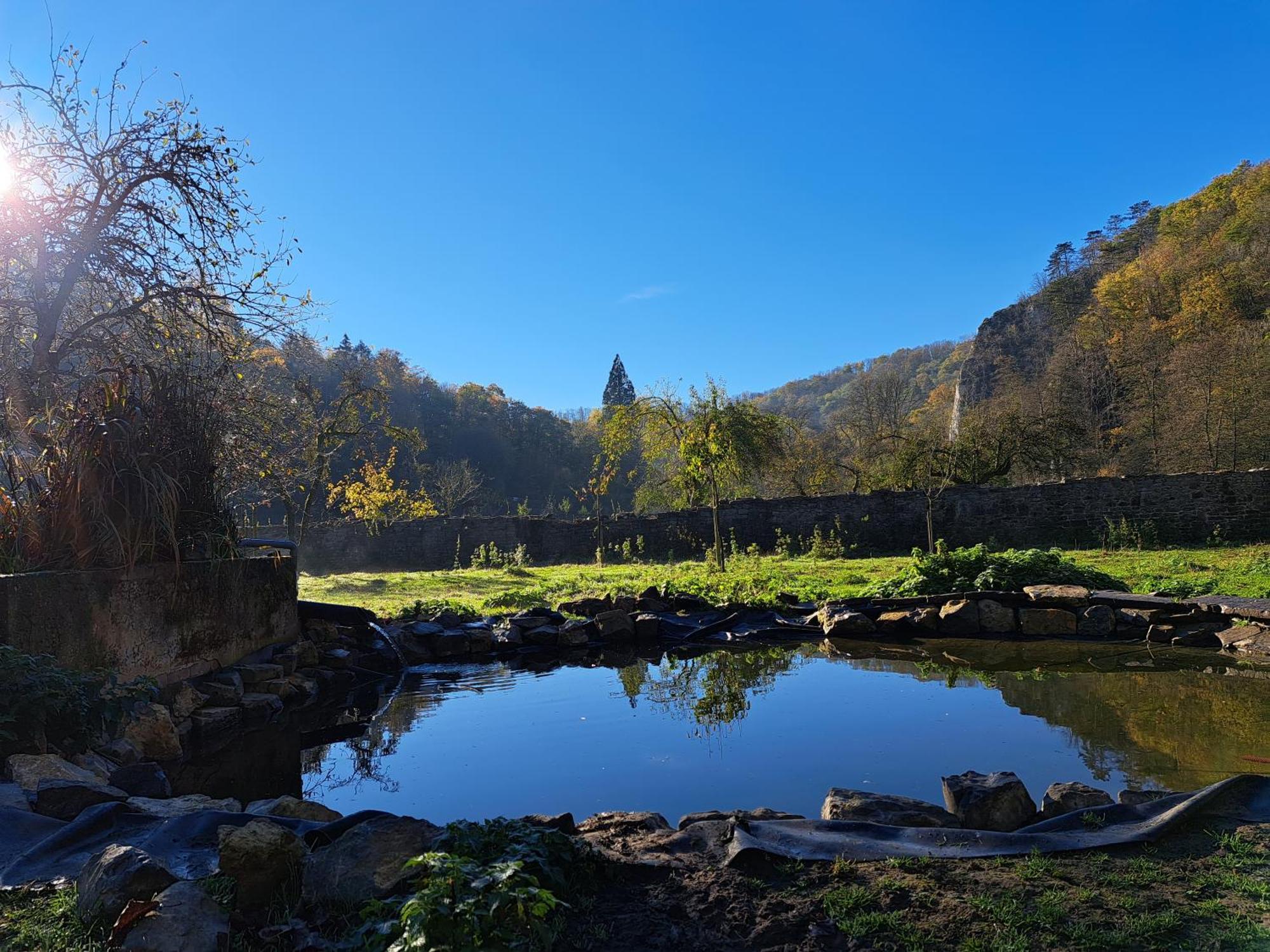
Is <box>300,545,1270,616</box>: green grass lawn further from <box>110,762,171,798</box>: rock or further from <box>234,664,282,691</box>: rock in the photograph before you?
<box>110,762,171,798</box>: rock

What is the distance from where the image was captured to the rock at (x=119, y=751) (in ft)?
15.3

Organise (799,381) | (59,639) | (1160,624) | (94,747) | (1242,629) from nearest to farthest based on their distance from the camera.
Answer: (94,747) < (59,639) < (1242,629) < (1160,624) < (799,381)

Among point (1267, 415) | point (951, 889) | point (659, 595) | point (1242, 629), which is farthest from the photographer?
point (1267, 415)

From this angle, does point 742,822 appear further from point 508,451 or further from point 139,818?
point 508,451

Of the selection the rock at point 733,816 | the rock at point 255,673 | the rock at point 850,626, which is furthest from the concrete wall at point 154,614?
the rock at point 850,626

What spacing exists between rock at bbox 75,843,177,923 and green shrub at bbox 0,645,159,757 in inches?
81.6

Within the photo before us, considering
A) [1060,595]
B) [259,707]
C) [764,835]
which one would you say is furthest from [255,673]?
[1060,595]

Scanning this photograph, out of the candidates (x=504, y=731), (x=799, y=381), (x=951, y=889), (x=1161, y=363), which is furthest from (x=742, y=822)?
(x=799, y=381)

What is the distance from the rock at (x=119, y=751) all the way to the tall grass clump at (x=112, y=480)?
53.4 inches

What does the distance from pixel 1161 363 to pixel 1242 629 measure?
2766cm

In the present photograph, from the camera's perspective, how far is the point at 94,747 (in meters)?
4.60

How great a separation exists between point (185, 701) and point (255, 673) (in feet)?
3.15

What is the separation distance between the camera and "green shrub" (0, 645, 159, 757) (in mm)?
4152

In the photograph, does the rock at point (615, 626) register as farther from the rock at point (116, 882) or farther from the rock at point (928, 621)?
the rock at point (116, 882)
